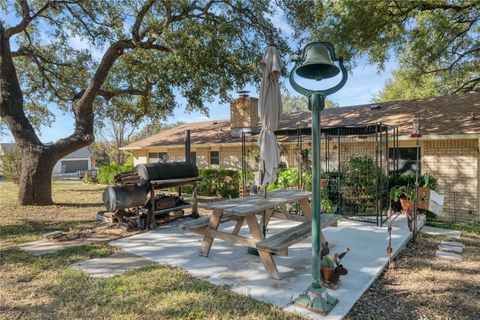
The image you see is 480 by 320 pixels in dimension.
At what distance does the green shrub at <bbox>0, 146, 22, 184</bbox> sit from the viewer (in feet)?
45.3

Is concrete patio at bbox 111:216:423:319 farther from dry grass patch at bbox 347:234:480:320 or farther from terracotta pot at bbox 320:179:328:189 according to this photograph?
terracotta pot at bbox 320:179:328:189

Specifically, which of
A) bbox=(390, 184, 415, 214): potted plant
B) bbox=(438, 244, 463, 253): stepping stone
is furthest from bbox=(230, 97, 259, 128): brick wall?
bbox=(438, 244, 463, 253): stepping stone

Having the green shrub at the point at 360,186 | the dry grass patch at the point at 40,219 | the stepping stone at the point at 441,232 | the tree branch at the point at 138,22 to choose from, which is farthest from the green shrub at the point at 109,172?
the stepping stone at the point at 441,232

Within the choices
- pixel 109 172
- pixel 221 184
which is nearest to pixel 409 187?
pixel 221 184

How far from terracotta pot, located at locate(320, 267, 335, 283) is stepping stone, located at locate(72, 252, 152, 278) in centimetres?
265

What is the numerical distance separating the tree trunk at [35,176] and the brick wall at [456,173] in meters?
12.8

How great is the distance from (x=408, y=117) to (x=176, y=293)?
1070 centimetres

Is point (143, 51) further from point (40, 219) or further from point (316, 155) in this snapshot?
point (316, 155)

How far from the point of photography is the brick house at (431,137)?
28.9 ft

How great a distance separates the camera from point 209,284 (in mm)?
3701

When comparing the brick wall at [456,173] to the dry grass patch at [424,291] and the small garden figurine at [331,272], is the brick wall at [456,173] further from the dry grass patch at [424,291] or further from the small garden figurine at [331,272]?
the small garden figurine at [331,272]

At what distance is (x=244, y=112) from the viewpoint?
11820mm

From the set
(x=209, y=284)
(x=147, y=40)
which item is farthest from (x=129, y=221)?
(x=147, y=40)

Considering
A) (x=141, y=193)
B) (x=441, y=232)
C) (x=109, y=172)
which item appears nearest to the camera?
(x=441, y=232)
